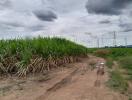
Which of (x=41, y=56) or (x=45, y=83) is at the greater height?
(x=41, y=56)

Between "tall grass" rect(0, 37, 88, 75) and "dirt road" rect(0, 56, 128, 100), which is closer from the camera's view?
"dirt road" rect(0, 56, 128, 100)

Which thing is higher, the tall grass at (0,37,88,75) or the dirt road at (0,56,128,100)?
the tall grass at (0,37,88,75)

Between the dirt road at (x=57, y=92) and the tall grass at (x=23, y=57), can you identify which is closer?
the dirt road at (x=57, y=92)

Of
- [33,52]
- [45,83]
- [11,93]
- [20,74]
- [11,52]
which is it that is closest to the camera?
[11,93]

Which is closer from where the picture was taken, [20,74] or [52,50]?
[20,74]

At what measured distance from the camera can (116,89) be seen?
851 cm

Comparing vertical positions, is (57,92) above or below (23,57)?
below

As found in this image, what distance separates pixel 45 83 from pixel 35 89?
1.17 meters

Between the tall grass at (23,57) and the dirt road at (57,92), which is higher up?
the tall grass at (23,57)

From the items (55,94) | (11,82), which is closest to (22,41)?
(11,82)

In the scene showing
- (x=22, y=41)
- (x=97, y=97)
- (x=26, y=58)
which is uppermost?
(x=22, y=41)

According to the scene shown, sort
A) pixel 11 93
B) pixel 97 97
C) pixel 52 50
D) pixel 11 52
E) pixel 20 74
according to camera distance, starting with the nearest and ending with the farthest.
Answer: pixel 97 97, pixel 11 93, pixel 20 74, pixel 11 52, pixel 52 50

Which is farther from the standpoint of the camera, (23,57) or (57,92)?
(23,57)

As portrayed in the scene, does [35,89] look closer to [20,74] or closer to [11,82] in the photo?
[11,82]
